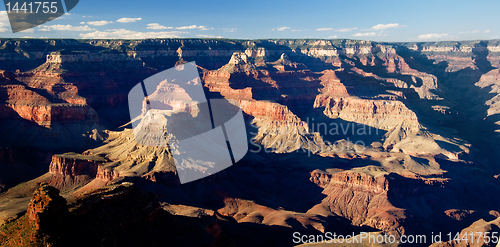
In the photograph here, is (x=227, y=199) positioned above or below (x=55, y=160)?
below

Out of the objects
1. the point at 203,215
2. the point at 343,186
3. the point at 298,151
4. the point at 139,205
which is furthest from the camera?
the point at 298,151

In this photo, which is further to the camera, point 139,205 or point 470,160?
point 470,160

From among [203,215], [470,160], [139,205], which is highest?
[139,205]

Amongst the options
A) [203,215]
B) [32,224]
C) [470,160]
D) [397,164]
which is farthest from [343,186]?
[32,224]

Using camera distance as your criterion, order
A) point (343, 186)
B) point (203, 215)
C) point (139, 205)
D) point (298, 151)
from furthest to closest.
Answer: point (298, 151), point (343, 186), point (203, 215), point (139, 205)

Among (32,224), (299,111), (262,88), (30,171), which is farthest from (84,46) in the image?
(32,224)

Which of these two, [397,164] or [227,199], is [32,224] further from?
[397,164]
